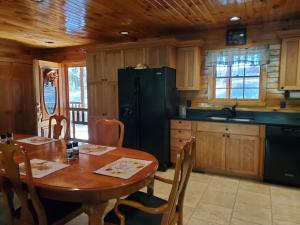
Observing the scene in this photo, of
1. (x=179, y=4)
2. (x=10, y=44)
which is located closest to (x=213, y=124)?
(x=179, y=4)

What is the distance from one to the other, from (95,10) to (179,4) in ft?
3.63

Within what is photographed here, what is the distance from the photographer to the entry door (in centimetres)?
505

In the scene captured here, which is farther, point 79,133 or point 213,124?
point 79,133

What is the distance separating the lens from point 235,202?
9.11 feet

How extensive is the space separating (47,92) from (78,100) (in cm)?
81

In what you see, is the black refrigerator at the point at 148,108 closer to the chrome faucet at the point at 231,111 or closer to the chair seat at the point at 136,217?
the chrome faucet at the point at 231,111

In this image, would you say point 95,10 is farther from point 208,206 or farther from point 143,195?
point 208,206

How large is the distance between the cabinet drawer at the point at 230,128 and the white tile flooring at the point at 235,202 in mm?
717

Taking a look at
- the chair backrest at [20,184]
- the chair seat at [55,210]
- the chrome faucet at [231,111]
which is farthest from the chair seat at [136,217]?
the chrome faucet at [231,111]

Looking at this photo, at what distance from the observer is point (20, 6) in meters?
2.87

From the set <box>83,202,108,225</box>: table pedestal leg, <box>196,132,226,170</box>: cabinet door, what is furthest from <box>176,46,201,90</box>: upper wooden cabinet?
<box>83,202,108,225</box>: table pedestal leg

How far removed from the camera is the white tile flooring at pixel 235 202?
2402 mm

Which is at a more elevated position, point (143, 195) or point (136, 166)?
point (136, 166)

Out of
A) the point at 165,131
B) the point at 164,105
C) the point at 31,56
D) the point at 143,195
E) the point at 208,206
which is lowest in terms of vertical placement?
the point at 208,206
